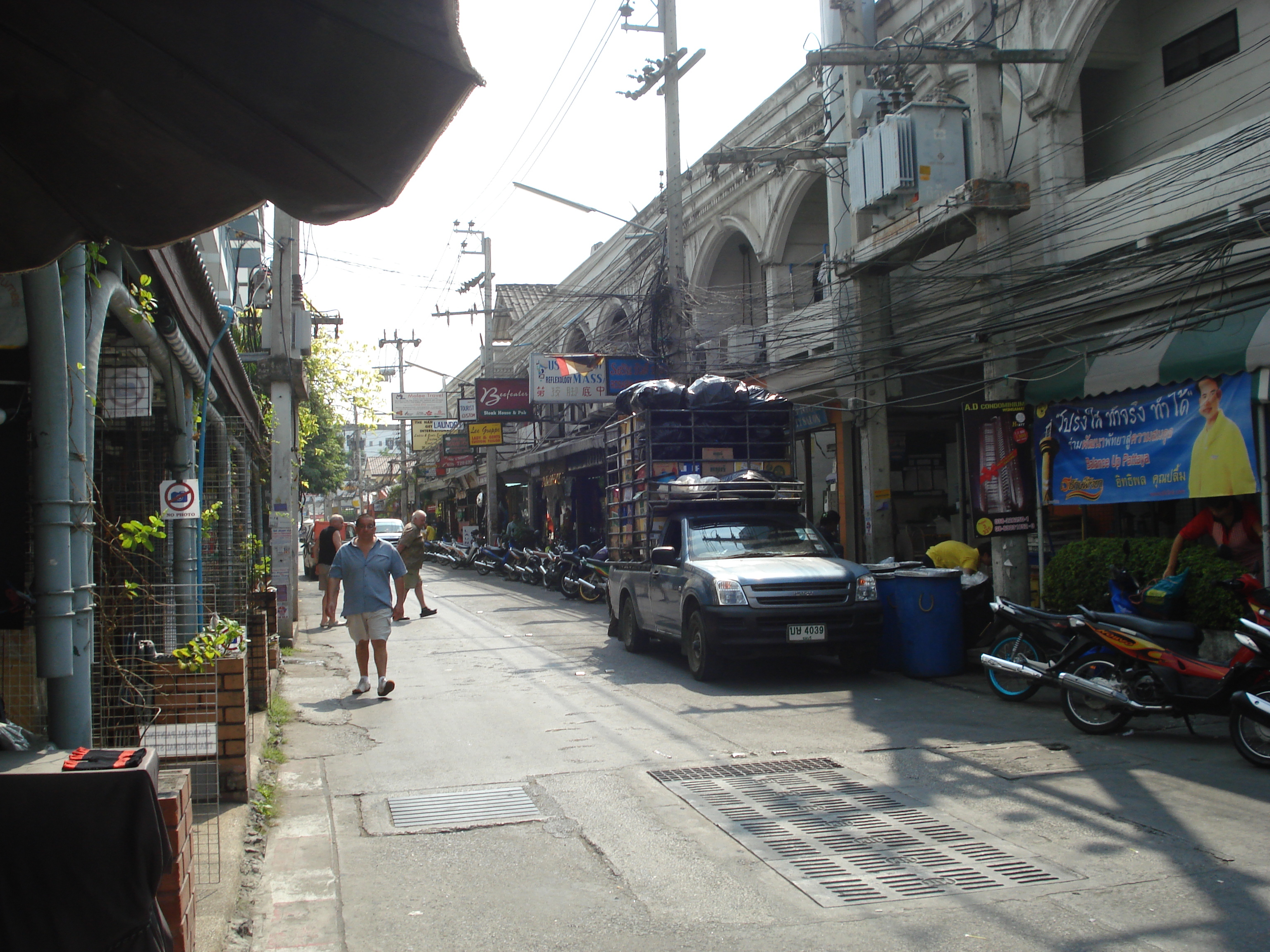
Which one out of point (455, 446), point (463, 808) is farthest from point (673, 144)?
point (455, 446)

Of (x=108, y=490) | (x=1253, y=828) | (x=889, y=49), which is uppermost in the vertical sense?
(x=889, y=49)

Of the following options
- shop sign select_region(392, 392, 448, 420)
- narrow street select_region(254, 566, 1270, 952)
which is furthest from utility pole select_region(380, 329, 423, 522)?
narrow street select_region(254, 566, 1270, 952)

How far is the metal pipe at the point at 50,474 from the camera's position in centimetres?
384

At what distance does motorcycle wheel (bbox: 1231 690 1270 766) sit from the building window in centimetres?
879

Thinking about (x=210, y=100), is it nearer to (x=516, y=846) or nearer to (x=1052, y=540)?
(x=516, y=846)

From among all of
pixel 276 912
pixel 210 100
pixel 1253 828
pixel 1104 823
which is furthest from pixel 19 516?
pixel 1253 828

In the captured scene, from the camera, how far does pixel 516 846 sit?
537 cm

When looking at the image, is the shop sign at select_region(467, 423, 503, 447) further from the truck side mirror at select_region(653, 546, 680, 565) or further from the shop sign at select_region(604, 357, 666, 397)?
the truck side mirror at select_region(653, 546, 680, 565)

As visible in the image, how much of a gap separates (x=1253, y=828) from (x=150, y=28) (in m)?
5.94

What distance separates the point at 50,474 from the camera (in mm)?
3855

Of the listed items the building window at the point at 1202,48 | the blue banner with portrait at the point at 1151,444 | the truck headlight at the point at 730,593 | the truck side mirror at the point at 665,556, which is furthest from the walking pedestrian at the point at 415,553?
the building window at the point at 1202,48

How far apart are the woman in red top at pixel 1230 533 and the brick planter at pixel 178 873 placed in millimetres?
8671

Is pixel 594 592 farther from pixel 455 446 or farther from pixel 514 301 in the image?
pixel 514 301

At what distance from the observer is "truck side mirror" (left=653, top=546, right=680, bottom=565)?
1102cm
